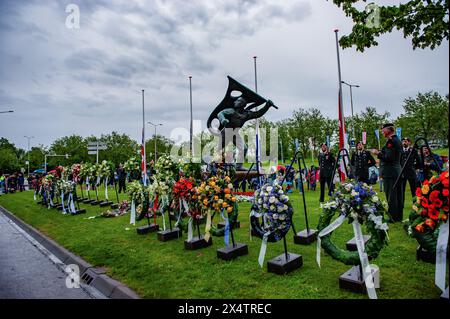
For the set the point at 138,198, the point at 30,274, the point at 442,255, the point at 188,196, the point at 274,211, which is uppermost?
the point at 188,196

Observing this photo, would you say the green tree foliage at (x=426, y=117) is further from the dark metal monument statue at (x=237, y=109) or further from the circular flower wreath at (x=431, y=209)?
the circular flower wreath at (x=431, y=209)

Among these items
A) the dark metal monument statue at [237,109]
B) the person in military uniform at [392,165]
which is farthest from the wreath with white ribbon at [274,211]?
the dark metal monument statue at [237,109]

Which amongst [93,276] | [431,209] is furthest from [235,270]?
[431,209]

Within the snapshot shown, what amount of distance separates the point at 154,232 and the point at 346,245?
535cm

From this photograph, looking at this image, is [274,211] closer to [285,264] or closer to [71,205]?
[285,264]

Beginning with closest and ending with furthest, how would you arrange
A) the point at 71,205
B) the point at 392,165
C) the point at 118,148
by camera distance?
the point at 392,165 < the point at 71,205 < the point at 118,148

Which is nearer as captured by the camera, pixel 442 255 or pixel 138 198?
pixel 442 255

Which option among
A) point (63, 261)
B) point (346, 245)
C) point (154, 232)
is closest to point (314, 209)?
point (346, 245)

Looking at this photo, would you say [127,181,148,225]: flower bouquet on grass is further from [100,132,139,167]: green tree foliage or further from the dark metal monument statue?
[100,132,139,167]: green tree foliage

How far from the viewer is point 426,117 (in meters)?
41.8

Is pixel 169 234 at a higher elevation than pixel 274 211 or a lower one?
lower

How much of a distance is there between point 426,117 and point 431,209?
47.0 meters

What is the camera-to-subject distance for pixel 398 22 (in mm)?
8727

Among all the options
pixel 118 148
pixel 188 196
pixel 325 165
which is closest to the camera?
pixel 188 196
